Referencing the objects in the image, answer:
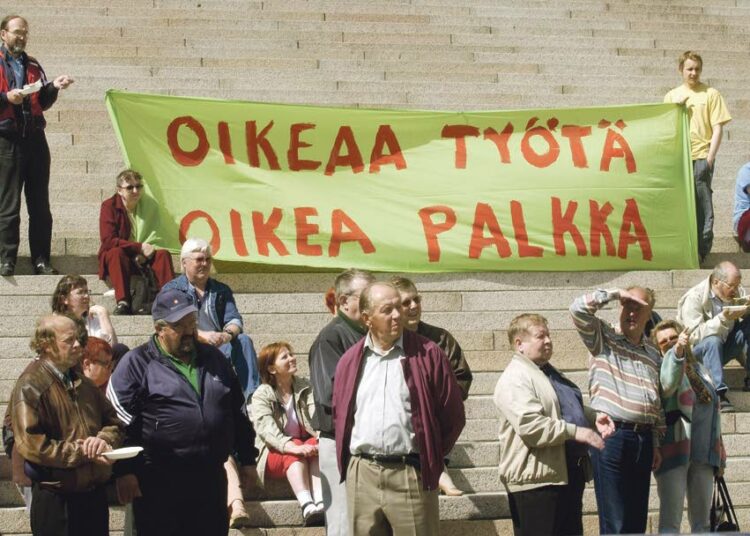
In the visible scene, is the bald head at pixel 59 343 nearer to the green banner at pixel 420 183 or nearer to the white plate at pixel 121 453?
the white plate at pixel 121 453

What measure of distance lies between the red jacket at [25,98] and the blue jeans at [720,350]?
4546 millimetres

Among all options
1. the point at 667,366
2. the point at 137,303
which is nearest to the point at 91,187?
the point at 137,303

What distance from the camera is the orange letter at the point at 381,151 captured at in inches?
482

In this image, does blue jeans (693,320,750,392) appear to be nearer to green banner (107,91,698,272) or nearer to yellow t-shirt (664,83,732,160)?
green banner (107,91,698,272)

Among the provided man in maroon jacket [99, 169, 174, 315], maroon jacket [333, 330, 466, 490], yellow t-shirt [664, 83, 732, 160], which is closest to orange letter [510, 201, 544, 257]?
yellow t-shirt [664, 83, 732, 160]

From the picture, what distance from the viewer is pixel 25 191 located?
1135cm

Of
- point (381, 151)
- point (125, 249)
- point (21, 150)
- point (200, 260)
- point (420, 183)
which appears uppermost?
point (381, 151)

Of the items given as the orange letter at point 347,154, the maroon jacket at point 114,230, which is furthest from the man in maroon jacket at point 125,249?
the orange letter at point 347,154

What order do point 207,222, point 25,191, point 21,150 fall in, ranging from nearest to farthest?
point 21,150
point 25,191
point 207,222

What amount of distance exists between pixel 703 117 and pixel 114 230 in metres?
4.76

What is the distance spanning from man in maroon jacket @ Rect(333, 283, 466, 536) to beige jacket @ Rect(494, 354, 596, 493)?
1.90ft

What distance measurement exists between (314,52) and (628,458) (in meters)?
8.51

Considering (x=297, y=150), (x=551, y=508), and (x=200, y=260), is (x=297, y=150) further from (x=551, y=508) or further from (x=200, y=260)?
(x=551, y=508)

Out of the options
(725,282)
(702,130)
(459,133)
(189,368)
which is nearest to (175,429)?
(189,368)
